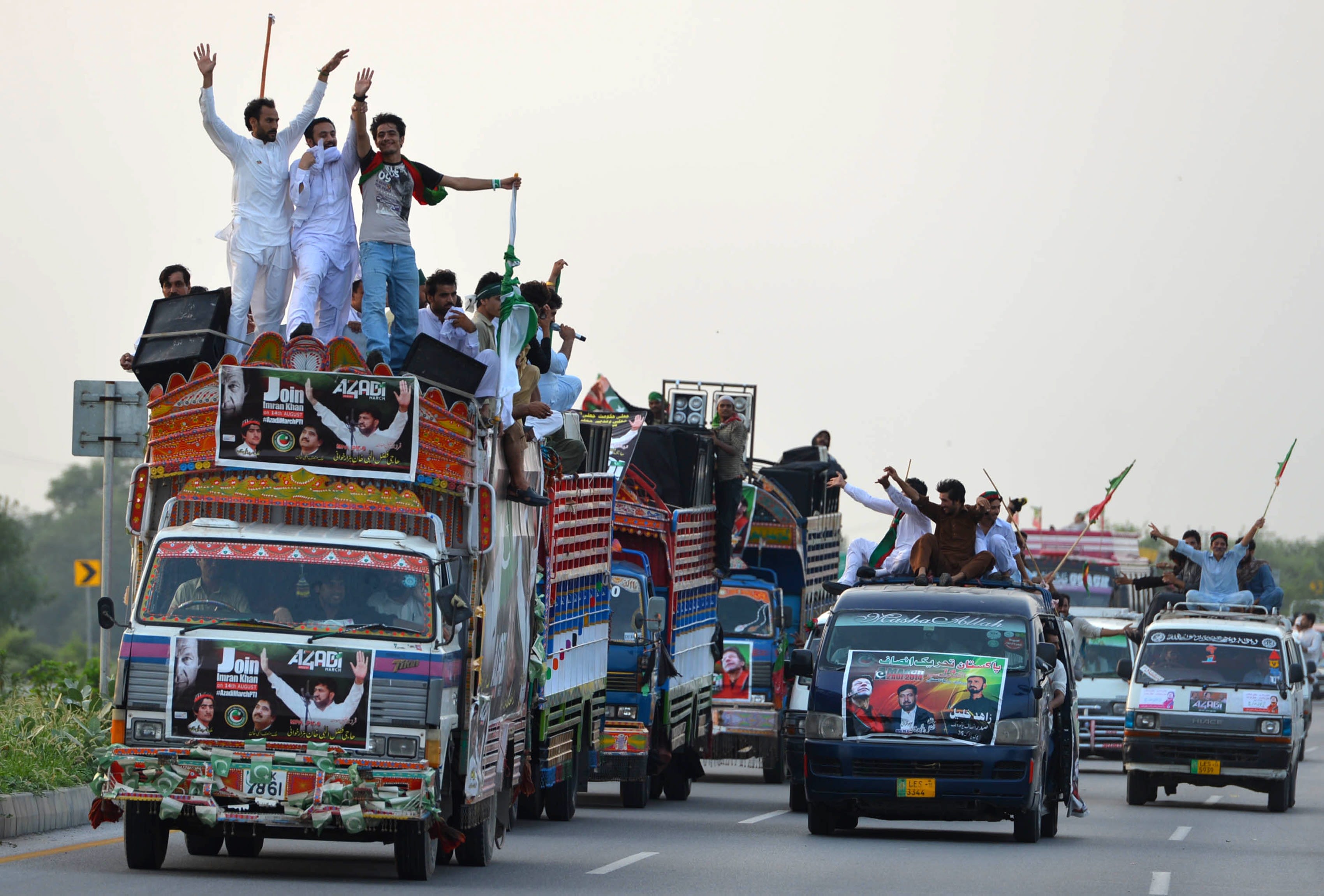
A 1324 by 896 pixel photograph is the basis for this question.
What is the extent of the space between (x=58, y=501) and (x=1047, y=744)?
163m

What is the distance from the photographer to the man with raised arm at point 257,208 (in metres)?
14.7

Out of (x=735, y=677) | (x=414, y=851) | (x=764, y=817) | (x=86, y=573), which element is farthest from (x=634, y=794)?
(x=86, y=573)

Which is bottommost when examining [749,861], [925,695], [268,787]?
[749,861]

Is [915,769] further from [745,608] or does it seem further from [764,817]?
[745,608]

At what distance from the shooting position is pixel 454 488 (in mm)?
13289

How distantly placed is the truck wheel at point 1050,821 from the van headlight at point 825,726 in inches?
92.3

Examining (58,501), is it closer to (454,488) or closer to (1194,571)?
(1194,571)

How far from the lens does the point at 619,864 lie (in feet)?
47.9

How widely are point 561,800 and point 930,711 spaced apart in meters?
3.66

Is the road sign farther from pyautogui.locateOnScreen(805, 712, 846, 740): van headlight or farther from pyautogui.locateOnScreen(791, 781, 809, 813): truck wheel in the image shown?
pyautogui.locateOnScreen(805, 712, 846, 740): van headlight

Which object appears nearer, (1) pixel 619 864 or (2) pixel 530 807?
(1) pixel 619 864

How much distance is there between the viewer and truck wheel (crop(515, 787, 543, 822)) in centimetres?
1861

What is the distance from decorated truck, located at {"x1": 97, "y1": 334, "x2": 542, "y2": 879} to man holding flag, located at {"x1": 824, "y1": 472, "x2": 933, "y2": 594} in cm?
694

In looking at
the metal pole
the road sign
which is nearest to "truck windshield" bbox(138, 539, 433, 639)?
the metal pole
